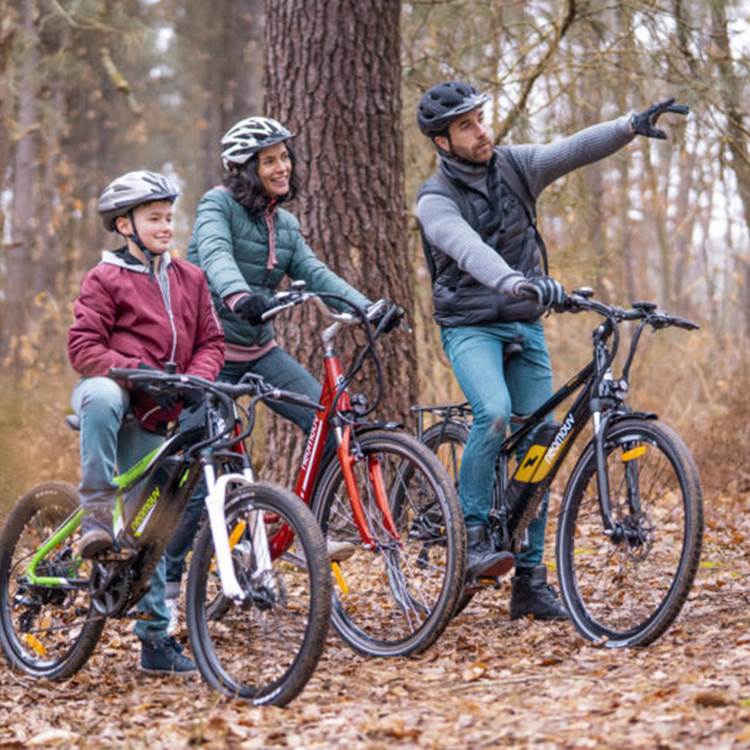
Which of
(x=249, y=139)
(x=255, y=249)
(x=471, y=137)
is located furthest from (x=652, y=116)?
(x=255, y=249)

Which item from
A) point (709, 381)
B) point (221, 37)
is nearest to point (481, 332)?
point (709, 381)

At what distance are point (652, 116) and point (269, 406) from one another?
195 centimetres

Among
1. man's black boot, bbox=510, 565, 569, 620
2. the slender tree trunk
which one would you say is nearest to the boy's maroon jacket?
man's black boot, bbox=510, 565, 569, 620

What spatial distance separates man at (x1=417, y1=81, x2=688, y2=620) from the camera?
5.41m

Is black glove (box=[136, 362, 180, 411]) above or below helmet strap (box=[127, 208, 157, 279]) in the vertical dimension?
below

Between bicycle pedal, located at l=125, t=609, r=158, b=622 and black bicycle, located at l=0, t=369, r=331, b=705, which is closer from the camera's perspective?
black bicycle, located at l=0, t=369, r=331, b=705

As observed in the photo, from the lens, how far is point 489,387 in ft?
17.8

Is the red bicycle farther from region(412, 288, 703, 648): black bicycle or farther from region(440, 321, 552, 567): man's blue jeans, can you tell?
region(412, 288, 703, 648): black bicycle

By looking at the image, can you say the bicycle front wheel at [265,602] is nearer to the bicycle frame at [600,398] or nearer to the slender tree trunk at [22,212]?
the bicycle frame at [600,398]

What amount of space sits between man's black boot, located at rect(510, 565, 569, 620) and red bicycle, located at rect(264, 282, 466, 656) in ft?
2.21

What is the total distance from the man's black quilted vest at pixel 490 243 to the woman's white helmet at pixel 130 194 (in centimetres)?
114

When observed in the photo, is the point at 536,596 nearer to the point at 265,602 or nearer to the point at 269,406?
the point at 269,406

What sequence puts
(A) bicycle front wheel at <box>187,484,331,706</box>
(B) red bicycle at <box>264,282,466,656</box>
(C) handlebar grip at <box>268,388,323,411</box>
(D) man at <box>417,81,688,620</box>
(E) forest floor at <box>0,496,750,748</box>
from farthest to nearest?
(D) man at <box>417,81,688,620</box>, (B) red bicycle at <box>264,282,466,656</box>, (C) handlebar grip at <box>268,388,323,411</box>, (A) bicycle front wheel at <box>187,484,331,706</box>, (E) forest floor at <box>0,496,750,748</box>

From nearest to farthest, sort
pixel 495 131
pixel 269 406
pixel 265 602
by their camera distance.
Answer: pixel 265 602
pixel 269 406
pixel 495 131
